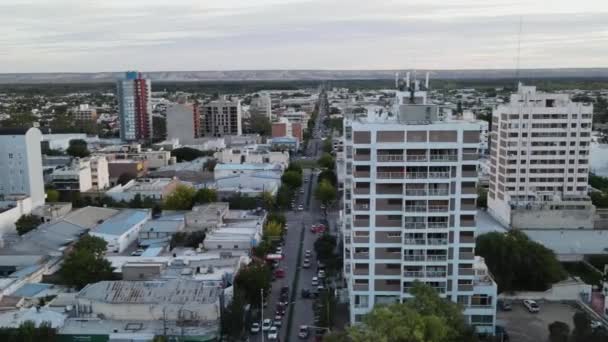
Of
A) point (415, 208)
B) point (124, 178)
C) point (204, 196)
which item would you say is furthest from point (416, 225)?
point (124, 178)

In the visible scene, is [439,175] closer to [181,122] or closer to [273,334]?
[273,334]

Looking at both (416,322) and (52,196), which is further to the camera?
(52,196)

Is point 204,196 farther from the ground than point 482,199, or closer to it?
farther from the ground

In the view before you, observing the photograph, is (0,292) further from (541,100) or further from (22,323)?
(541,100)

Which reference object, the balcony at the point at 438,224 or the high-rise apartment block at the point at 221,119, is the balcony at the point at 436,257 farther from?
the high-rise apartment block at the point at 221,119

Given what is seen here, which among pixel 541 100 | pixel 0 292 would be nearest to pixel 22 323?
pixel 0 292

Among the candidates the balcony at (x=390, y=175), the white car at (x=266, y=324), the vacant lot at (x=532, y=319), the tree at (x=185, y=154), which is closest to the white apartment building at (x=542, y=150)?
the vacant lot at (x=532, y=319)
